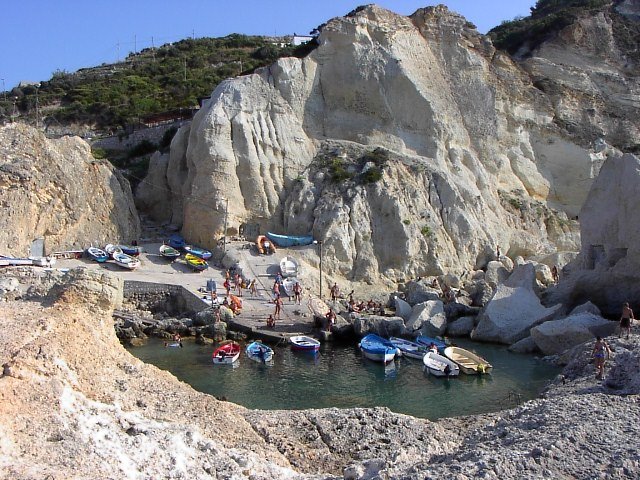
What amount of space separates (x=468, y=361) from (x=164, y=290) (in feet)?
50.9

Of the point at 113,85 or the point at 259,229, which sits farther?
the point at 113,85

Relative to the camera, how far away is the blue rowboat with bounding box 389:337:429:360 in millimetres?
28031

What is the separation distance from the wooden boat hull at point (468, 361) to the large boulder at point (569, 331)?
263cm

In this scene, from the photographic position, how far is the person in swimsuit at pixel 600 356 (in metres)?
17.9

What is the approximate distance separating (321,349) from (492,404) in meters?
9.06

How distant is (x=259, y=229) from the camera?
40.8 metres

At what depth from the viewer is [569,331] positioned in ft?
89.4

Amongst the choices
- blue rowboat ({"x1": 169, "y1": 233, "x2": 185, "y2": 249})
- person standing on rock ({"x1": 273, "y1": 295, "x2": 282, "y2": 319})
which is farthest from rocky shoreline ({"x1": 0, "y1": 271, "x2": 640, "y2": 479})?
blue rowboat ({"x1": 169, "y1": 233, "x2": 185, "y2": 249})

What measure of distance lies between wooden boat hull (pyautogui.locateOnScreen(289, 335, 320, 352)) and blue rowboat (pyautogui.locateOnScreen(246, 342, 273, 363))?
1390 mm

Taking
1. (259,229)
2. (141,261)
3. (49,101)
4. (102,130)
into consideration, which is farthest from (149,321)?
(49,101)

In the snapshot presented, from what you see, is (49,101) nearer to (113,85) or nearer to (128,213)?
(113,85)

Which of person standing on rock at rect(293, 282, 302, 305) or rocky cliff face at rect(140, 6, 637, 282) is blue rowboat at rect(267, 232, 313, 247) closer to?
rocky cliff face at rect(140, 6, 637, 282)

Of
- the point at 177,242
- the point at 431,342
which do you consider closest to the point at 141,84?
the point at 177,242


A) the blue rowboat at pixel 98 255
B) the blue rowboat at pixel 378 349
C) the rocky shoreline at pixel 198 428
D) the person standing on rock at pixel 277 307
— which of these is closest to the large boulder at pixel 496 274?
the blue rowboat at pixel 378 349
